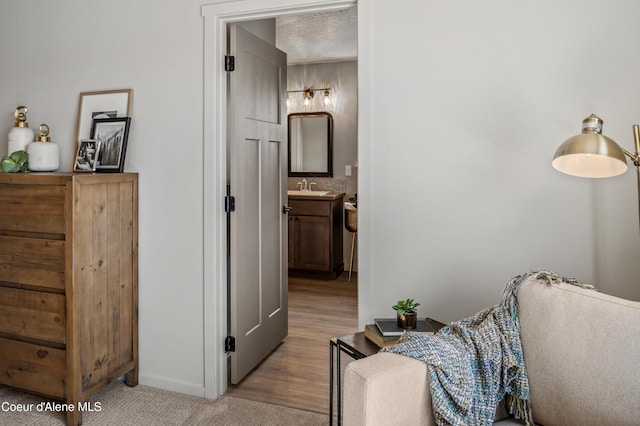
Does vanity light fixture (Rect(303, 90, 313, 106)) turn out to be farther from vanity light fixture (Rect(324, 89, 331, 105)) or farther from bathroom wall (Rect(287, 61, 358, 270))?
vanity light fixture (Rect(324, 89, 331, 105))

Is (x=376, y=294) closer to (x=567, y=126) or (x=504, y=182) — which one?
(x=504, y=182)

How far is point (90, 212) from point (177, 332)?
0.83 metres

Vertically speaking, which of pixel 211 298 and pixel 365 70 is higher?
pixel 365 70

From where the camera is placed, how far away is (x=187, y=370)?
2.69 metres

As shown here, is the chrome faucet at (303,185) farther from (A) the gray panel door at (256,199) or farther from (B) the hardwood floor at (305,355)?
(A) the gray panel door at (256,199)

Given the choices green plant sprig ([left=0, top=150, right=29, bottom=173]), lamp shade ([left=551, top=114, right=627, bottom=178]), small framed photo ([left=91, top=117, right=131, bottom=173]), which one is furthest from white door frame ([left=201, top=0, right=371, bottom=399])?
lamp shade ([left=551, top=114, right=627, bottom=178])

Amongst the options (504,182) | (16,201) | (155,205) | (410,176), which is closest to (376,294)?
(410,176)

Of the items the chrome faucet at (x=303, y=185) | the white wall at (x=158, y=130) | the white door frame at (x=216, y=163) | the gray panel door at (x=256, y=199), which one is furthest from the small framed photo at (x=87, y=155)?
the chrome faucet at (x=303, y=185)

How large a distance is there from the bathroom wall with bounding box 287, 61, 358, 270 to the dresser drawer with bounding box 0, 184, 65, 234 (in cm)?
378

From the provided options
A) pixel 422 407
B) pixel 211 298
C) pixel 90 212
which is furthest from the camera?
pixel 211 298

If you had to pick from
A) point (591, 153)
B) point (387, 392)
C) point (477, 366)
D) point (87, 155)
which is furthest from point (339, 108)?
point (387, 392)

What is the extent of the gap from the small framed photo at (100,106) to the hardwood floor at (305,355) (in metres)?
1.73

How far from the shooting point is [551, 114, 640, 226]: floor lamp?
5.00 feet

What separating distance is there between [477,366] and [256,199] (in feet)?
5.98
